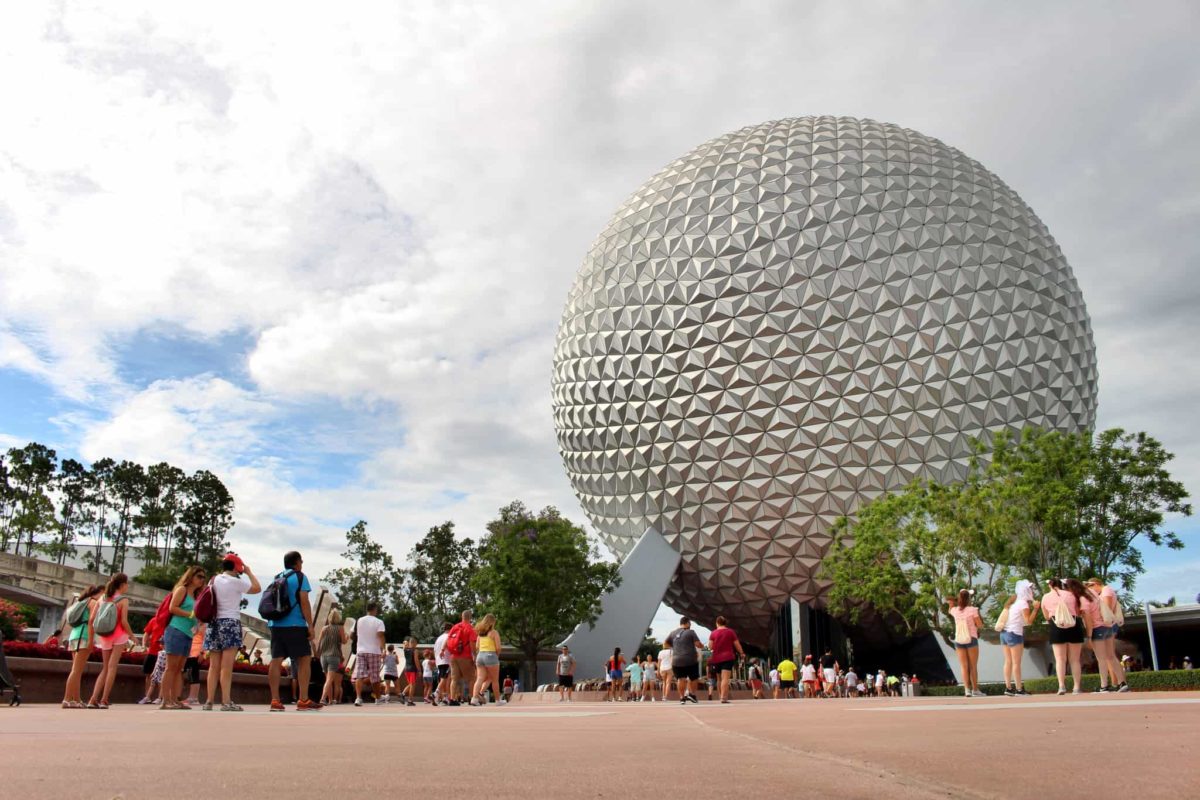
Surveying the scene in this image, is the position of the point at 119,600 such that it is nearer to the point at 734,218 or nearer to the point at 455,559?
the point at 734,218

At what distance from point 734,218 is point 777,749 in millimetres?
26972

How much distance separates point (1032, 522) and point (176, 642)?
2089 cm

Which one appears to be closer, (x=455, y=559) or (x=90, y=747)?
(x=90, y=747)

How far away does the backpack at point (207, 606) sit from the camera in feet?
28.2

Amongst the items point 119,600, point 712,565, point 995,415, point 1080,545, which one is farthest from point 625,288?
point 119,600

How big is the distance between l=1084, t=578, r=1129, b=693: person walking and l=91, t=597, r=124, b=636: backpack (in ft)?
37.5

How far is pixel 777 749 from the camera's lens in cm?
→ 320

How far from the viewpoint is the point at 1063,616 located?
11.0m

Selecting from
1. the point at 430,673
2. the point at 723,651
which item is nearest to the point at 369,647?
the point at 723,651

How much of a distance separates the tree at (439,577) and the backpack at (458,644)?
1372 inches

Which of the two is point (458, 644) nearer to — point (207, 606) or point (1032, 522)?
point (207, 606)

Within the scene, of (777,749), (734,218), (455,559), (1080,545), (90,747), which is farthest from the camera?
(455,559)

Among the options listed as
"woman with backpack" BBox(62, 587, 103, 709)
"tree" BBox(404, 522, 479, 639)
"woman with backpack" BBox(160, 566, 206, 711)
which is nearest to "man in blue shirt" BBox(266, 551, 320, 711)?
"woman with backpack" BBox(160, 566, 206, 711)

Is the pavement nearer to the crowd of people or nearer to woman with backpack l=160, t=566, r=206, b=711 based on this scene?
the crowd of people
